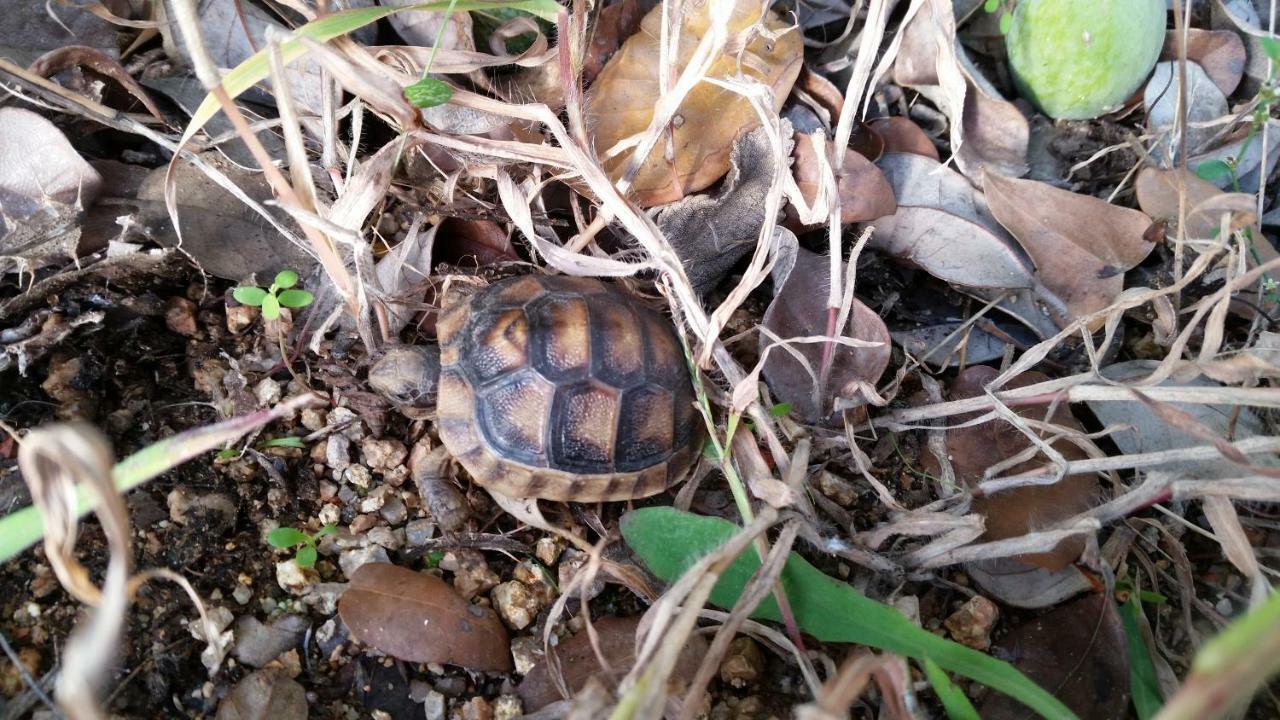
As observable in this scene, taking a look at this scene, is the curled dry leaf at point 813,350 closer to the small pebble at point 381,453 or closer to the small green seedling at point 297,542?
the small pebble at point 381,453

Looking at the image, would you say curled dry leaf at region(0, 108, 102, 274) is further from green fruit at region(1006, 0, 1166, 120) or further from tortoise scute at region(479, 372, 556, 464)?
green fruit at region(1006, 0, 1166, 120)

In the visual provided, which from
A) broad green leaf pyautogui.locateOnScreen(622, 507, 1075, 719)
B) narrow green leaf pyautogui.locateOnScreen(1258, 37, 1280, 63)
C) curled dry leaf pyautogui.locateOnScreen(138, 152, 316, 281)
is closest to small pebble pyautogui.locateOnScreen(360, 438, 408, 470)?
curled dry leaf pyautogui.locateOnScreen(138, 152, 316, 281)

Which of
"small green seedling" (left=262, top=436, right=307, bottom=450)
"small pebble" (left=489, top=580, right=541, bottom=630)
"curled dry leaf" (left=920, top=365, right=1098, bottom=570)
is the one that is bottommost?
"small pebble" (left=489, top=580, right=541, bottom=630)

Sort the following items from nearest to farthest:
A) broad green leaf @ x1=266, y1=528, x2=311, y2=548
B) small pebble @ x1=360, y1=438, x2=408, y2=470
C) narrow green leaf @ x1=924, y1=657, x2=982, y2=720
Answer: narrow green leaf @ x1=924, y1=657, x2=982, y2=720 → broad green leaf @ x1=266, y1=528, x2=311, y2=548 → small pebble @ x1=360, y1=438, x2=408, y2=470

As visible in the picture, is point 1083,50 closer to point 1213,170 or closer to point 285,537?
point 1213,170

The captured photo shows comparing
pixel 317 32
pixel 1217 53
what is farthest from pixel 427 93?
pixel 1217 53

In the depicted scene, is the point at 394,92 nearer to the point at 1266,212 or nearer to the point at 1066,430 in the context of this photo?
the point at 1066,430

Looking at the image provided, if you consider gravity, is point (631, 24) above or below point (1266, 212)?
above

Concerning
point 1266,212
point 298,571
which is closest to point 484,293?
Answer: point 298,571
